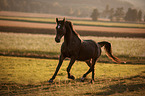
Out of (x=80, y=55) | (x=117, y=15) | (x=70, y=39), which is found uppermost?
(x=117, y=15)

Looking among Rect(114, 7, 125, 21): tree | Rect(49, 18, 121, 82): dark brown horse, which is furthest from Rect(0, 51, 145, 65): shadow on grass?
Rect(114, 7, 125, 21): tree

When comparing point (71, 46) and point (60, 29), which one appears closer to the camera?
point (60, 29)

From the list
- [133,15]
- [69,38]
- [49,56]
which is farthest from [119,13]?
[69,38]

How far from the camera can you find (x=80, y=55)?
28.8 ft

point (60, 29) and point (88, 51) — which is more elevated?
point (60, 29)

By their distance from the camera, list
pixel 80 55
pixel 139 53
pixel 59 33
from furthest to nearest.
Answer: pixel 139 53
pixel 80 55
pixel 59 33

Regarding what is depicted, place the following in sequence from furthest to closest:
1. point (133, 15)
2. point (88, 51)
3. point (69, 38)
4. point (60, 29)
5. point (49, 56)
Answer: point (133, 15) < point (49, 56) < point (88, 51) < point (69, 38) < point (60, 29)

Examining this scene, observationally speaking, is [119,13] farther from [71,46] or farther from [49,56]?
[71,46]

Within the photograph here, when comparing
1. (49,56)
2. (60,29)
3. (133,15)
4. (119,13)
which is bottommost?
(49,56)

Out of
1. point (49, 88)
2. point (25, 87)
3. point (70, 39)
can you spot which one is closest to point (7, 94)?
point (25, 87)

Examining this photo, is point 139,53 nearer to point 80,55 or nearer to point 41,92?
point 80,55

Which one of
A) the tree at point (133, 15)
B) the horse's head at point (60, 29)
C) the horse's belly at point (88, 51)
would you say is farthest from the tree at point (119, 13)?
the horse's head at point (60, 29)

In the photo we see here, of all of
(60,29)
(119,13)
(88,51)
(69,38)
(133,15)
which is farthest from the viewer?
(119,13)

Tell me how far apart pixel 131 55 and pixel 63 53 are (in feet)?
45.2
